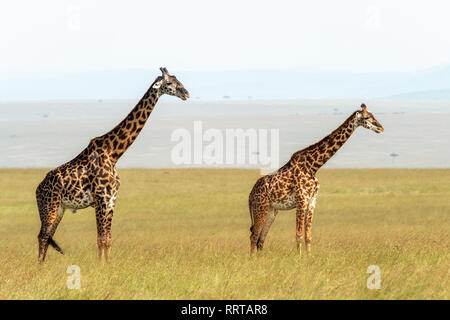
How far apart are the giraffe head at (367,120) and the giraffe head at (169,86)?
125 inches

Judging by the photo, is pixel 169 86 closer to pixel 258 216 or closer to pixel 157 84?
pixel 157 84

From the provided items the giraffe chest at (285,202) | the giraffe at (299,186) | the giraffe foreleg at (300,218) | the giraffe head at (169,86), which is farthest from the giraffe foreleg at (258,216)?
the giraffe head at (169,86)

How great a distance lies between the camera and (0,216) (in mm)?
33688

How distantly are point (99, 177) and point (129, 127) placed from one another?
41.2 inches

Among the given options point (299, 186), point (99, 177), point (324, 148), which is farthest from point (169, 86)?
point (324, 148)

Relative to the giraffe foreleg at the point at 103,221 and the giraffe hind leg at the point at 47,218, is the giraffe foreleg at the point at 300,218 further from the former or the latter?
the giraffe hind leg at the point at 47,218

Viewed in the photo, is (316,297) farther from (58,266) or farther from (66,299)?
(58,266)

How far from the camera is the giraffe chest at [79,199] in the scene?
12.9 m

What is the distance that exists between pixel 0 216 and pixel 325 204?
15.3m

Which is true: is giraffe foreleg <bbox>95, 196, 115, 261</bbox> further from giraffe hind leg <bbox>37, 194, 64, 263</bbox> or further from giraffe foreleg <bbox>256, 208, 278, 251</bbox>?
giraffe foreleg <bbox>256, 208, 278, 251</bbox>

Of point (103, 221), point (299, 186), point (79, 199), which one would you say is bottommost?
point (103, 221)

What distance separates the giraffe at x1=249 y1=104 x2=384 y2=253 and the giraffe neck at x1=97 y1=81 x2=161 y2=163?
258 cm

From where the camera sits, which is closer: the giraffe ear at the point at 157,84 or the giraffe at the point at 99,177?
the giraffe at the point at 99,177

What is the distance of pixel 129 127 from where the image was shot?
13055mm
